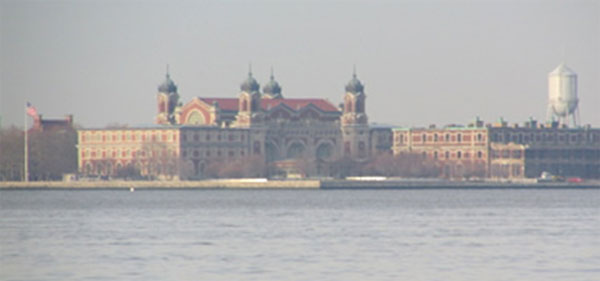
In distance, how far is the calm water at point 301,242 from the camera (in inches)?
2237

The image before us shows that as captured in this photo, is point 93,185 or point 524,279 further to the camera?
point 93,185

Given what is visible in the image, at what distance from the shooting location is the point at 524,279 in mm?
54188

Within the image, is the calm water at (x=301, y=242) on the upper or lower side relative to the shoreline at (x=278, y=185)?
lower

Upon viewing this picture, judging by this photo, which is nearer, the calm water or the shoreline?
the calm water

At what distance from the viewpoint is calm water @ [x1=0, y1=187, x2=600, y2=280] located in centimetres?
5681

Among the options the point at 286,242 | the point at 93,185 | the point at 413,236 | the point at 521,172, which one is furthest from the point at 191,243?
the point at 521,172

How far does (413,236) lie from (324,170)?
394 ft

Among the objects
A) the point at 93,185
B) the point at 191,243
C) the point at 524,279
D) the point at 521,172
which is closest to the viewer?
the point at 524,279

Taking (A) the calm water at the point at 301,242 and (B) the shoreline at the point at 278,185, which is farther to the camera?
(B) the shoreline at the point at 278,185

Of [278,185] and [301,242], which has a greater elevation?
[278,185]

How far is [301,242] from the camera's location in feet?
230

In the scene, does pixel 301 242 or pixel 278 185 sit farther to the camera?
pixel 278 185

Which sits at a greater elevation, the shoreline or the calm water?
the shoreline

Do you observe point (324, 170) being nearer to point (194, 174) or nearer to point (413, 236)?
point (194, 174)
